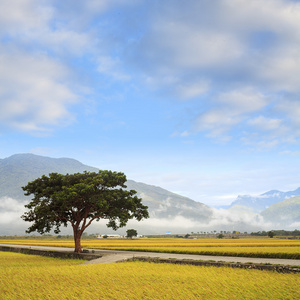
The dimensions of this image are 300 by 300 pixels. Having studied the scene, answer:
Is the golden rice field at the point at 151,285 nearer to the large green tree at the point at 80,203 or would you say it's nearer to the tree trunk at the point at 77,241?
the large green tree at the point at 80,203

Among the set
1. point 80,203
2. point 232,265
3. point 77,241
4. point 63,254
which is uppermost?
point 80,203

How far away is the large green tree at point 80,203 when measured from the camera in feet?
137

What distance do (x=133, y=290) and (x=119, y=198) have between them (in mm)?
28365

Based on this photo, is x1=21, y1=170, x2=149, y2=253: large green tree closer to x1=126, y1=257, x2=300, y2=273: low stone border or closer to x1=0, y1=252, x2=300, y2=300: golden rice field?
x1=126, y1=257, x2=300, y2=273: low stone border

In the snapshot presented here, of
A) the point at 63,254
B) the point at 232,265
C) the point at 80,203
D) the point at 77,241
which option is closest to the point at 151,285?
the point at 232,265

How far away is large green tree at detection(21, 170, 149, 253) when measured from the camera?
41.7 metres

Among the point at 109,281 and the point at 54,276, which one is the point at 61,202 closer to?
the point at 54,276

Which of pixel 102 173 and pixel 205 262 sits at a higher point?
pixel 102 173

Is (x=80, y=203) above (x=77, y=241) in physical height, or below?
above

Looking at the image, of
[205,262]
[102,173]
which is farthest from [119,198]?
[205,262]

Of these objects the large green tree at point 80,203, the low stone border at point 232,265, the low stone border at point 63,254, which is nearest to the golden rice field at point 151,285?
the low stone border at point 232,265

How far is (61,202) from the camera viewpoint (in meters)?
42.0

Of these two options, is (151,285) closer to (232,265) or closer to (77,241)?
(232,265)

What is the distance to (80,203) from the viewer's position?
43.7 m
